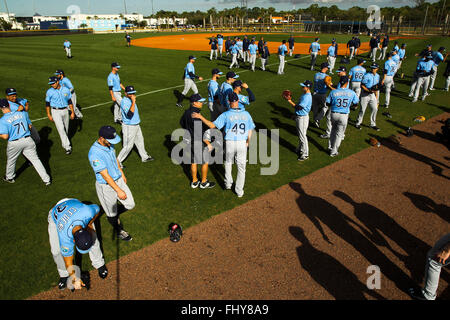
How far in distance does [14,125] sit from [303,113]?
798 cm

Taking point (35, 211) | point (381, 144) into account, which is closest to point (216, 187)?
point (35, 211)

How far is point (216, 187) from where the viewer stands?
7.79 meters

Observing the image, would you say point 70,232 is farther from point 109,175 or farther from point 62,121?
point 62,121

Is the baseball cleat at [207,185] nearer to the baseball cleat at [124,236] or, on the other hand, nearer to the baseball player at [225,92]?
the baseball cleat at [124,236]

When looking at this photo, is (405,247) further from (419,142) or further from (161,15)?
(161,15)

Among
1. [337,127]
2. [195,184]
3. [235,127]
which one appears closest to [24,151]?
[195,184]

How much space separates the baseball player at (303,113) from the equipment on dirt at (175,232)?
5082mm

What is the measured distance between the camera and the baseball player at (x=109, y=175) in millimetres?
5035

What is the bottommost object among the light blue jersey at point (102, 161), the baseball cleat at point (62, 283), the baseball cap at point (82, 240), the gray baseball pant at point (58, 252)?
the baseball cleat at point (62, 283)

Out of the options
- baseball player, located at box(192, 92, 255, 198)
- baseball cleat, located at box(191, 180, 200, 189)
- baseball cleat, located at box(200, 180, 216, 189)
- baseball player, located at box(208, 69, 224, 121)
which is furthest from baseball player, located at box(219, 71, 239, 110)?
baseball cleat, located at box(191, 180, 200, 189)

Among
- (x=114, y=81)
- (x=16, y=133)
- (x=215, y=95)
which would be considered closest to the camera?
(x=16, y=133)

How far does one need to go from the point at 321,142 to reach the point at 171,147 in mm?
5748

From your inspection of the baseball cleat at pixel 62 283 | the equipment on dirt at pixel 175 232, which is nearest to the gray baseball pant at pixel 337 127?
the equipment on dirt at pixel 175 232

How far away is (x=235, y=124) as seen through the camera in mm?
6527
